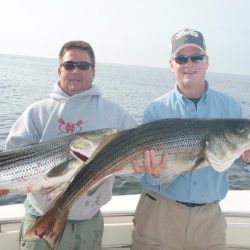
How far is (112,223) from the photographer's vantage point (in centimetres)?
561

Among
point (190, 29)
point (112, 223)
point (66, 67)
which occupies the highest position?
point (190, 29)

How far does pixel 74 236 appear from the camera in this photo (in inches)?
173

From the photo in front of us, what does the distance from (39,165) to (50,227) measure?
937 mm

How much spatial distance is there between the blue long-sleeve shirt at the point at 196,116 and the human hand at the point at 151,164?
0.42 meters

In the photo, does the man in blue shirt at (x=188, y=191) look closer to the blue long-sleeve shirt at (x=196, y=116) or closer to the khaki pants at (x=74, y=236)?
the blue long-sleeve shirt at (x=196, y=116)

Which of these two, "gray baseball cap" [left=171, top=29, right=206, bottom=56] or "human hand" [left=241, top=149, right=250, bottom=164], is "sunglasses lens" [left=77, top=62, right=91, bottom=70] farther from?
"human hand" [left=241, top=149, right=250, bottom=164]

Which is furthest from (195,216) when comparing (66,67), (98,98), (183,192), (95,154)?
(66,67)

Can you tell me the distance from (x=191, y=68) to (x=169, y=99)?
0.45 m

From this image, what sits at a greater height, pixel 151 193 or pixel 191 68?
pixel 191 68

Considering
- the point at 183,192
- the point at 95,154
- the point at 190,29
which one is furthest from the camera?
the point at 190,29

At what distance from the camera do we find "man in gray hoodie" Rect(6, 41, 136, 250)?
440cm

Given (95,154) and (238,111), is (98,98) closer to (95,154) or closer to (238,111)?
(95,154)

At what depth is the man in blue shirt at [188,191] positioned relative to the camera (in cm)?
461

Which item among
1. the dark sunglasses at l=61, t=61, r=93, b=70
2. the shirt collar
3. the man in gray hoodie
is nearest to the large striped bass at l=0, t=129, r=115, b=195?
the man in gray hoodie
